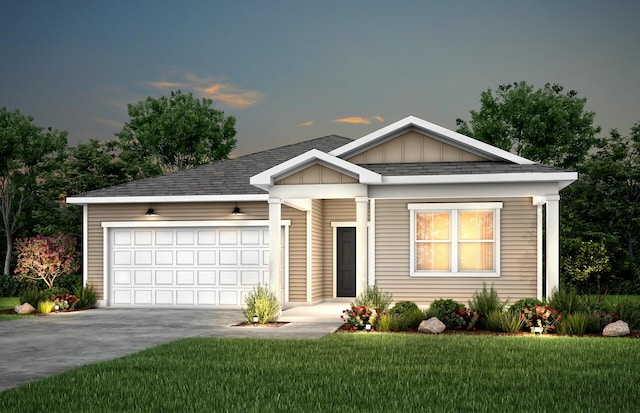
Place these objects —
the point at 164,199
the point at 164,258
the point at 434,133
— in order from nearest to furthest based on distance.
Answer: the point at 434,133 → the point at 164,199 → the point at 164,258

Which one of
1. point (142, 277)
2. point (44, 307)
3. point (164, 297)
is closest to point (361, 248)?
point (164, 297)

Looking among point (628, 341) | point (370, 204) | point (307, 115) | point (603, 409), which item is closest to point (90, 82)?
point (307, 115)

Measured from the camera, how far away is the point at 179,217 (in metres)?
21.3

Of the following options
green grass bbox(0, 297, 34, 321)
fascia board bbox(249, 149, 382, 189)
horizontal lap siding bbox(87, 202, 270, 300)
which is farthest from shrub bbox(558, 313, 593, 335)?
green grass bbox(0, 297, 34, 321)

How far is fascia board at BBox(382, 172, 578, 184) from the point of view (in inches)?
623

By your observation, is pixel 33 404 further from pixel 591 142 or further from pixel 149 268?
pixel 591 142

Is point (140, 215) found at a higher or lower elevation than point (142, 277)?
higher

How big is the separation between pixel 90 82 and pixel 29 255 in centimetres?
1377

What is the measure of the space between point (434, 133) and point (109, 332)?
859cm

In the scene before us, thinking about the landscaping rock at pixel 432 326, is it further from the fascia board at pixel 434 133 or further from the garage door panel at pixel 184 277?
the garage door panel at pixel 184 277

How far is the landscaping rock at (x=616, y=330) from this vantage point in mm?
13672

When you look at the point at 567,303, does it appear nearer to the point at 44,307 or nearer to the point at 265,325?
the point at 265,325

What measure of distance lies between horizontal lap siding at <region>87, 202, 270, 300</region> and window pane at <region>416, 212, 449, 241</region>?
12.9 ft

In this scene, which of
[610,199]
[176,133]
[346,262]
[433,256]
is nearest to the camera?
[433,256]
